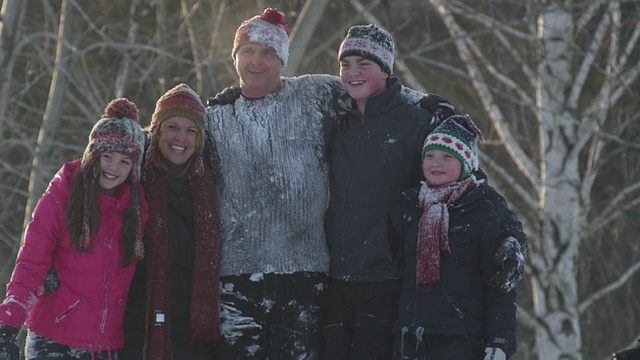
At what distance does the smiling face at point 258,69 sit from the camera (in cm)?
451

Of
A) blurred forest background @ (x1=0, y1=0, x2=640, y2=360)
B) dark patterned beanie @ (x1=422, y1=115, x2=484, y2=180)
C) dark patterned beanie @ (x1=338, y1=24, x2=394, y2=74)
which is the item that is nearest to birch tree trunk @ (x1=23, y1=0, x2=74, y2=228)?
blurred forest background @ (x1=0, y1=0, x2=640, y2=360)

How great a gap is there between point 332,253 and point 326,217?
0.16 metres

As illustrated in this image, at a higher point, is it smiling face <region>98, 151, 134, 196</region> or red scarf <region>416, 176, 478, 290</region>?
smiling face <region>98, 151, 134, 196</region>

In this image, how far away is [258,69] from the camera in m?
4.51

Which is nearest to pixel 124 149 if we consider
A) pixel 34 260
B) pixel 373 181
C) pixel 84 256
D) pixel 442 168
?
pixel 84 256

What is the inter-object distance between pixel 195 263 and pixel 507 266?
50.3 inches

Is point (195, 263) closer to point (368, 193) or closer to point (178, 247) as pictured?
point (178, 247)

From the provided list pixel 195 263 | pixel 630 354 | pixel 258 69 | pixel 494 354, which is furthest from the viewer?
pixel 258 69

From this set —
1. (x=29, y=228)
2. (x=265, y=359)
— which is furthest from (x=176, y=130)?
(x=265, y=359)

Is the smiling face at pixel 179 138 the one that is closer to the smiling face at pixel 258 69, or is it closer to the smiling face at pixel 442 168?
the smiling face at pixel 258 69

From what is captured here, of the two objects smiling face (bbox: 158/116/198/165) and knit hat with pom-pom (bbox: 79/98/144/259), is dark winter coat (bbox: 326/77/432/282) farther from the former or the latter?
knit hat with pom-pom (bbox: 79/98/144/259)

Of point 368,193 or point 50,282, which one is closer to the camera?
point 50,282

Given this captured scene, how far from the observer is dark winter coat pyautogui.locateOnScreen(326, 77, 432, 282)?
4336 millimetres

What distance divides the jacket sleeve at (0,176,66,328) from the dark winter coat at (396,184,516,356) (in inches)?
55.7
